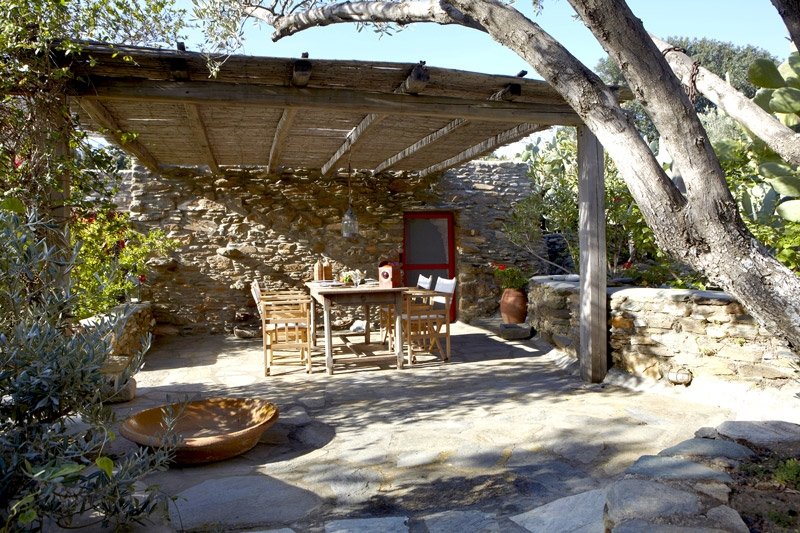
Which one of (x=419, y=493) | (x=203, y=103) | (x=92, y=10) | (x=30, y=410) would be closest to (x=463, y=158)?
(x=203, y=103)

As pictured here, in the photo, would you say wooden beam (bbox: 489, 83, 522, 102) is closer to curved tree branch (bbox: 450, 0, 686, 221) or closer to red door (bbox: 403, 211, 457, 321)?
curved tree branch (bbox: 450, 0, 686, 221)

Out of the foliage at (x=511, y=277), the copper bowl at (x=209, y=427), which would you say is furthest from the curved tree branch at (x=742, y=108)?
the foliage at (x=511, y=277)

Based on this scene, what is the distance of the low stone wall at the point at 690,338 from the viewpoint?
4.16m

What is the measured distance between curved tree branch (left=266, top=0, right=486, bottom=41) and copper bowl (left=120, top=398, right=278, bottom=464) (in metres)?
2.35

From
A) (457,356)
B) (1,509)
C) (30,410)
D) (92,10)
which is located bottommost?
(457,356)

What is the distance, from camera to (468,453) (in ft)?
11.2

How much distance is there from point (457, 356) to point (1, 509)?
206 inches

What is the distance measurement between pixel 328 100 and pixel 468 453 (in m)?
2.65

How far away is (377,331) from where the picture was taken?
855 cm

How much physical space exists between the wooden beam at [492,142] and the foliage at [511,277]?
161 cm

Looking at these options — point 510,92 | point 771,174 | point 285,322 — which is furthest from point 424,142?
point 771,174

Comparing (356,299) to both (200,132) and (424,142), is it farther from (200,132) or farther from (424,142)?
(200,132)

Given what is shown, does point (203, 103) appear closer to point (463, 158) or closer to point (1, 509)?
point (1, 509)

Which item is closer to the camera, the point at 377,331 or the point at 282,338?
the point at 282,338
